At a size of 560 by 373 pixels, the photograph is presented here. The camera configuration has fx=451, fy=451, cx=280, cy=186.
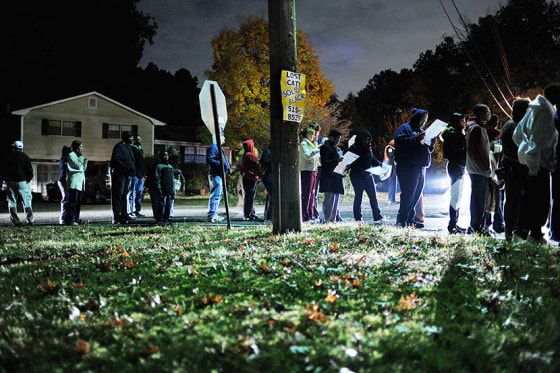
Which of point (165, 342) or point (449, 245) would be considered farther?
point (449, 245)

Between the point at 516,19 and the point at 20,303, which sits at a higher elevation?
the point at 516,19

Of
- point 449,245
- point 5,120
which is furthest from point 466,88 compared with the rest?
point 5,120

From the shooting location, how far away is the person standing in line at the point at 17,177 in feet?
35.3

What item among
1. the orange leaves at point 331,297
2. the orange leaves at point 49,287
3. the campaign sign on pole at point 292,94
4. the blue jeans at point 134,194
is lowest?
the orange leaves at point 49,287

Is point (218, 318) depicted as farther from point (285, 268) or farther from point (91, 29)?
point (91, 29)

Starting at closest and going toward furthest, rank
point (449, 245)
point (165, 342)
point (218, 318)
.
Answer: point (165, 342), point (218, 318), point (449, 245)

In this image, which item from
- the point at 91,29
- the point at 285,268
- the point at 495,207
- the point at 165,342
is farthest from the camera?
the point at 91,29

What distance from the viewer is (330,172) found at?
32.6ft

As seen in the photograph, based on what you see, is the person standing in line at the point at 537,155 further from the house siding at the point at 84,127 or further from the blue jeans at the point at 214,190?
the house siding at the point at 84,127

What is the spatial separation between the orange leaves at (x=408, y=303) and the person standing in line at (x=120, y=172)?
867 cm

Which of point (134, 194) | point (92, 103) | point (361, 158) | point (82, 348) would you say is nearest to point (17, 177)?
point (134, 194)

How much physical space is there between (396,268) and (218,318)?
2.22m

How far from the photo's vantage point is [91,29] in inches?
1714

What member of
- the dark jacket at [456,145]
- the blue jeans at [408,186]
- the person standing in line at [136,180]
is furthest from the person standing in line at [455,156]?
the person standing in line at [136,180]
